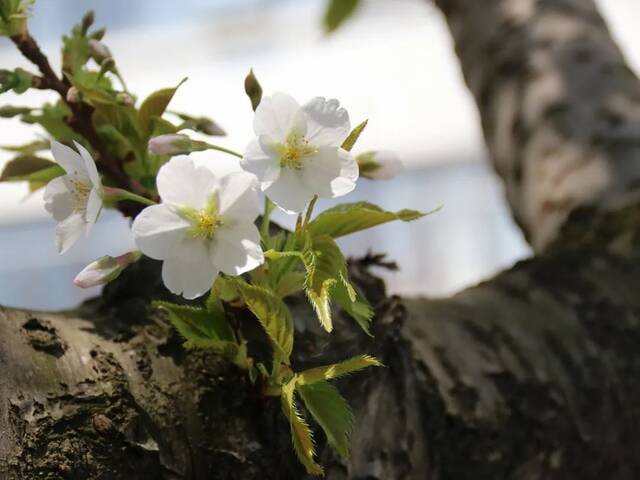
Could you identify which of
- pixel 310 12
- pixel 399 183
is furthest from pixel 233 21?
pixel 399 183

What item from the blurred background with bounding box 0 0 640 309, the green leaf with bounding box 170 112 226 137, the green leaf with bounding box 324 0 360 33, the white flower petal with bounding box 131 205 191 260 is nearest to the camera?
the white flower petal with bounding box 131 205 191 260

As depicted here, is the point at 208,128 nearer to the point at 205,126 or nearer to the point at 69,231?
the point at 205,126

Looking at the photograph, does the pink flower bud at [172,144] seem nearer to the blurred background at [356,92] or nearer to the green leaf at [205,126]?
the green leaf at [205,126]

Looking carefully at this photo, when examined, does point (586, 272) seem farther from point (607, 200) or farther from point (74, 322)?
point (74, 322)

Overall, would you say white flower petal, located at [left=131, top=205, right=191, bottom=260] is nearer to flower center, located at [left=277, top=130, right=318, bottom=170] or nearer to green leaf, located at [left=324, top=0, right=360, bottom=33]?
flower center, located at [left=277, top=130, right=318, bottom=170]

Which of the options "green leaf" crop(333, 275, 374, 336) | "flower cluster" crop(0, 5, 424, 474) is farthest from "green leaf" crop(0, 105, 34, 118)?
"green leaf" crop(333, 275, 374, 336)

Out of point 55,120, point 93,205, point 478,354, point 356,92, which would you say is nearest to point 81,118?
point 55,120

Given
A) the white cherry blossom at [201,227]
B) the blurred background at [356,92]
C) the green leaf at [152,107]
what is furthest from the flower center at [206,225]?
the blurred background at [356,92]
